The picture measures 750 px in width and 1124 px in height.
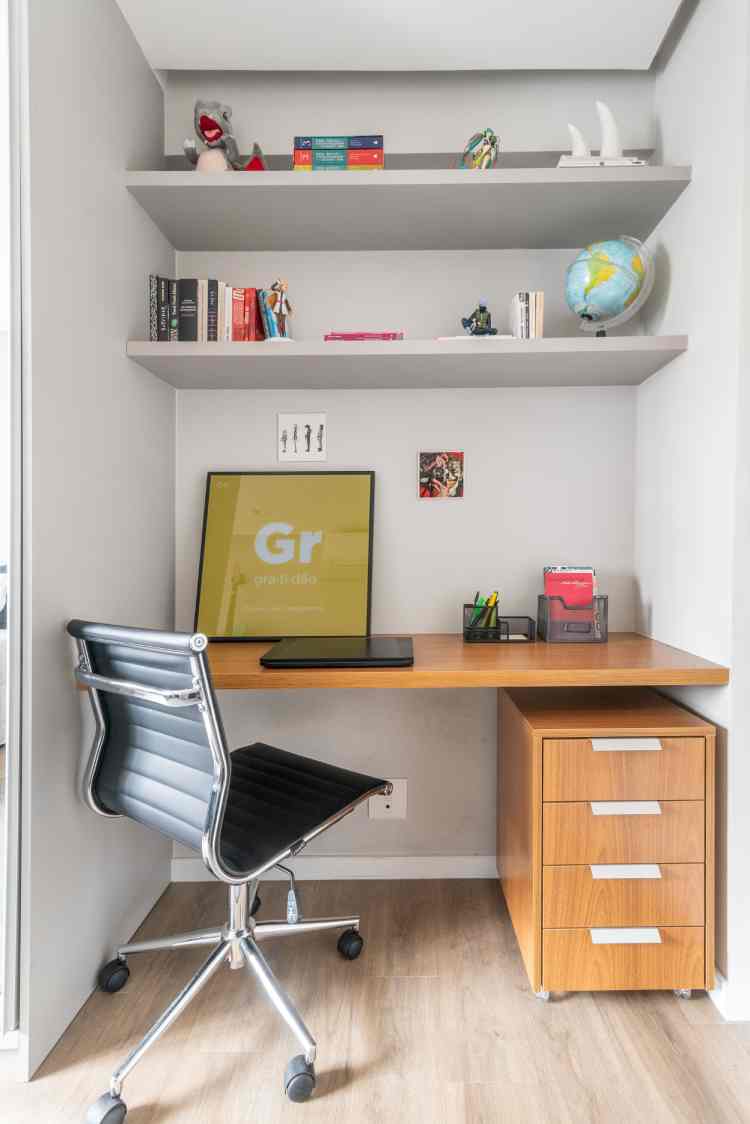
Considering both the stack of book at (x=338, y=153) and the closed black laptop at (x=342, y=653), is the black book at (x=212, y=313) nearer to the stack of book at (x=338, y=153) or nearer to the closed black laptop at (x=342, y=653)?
the stack of book at (x=338, y=153)

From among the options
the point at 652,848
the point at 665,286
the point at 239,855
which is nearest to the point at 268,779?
the point at 239,855

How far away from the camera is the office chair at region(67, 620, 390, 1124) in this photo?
4.15 feet

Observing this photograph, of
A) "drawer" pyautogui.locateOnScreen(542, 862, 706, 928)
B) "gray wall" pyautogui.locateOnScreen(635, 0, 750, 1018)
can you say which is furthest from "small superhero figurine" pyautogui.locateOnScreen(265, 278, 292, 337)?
"drawer" pyautogui.locateOnScreen(542, 862, 706, 928)

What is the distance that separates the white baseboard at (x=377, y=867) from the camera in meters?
2.17

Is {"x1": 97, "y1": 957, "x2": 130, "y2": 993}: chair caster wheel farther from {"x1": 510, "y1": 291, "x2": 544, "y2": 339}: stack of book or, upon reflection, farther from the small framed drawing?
{"x1": 510, "y1": 291, "x2": 544, "y2": 339}: stack of book

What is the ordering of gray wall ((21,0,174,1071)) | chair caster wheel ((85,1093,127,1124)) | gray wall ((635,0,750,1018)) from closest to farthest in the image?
chair caster wheel ((85,1093,127,1124)), gray wall ((21,0,174,1071)), gray wall ((635,0,750,1018))

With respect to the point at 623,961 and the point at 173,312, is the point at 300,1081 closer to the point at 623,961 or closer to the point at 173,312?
the point at 623,961

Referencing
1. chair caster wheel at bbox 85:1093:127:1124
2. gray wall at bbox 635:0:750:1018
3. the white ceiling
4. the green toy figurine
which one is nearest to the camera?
chair caster wheel at bbox 85:1093:127:1124

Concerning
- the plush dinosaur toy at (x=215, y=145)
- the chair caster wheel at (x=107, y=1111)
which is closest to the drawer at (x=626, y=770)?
the chair caster wheel at (x=107, y=1111)

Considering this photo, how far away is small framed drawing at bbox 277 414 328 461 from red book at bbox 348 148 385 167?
70 centimetres

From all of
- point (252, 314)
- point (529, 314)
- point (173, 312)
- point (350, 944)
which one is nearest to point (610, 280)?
point (529, 314)

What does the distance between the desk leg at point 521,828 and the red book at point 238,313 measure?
1263 mm

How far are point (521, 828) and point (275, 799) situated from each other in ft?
2.06

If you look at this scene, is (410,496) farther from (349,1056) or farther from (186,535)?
(349,1056)
